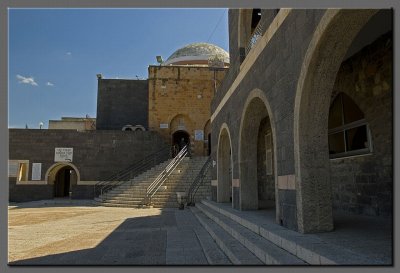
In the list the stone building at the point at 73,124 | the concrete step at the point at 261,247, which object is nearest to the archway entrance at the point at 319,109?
the concrete step at the point at 261,247

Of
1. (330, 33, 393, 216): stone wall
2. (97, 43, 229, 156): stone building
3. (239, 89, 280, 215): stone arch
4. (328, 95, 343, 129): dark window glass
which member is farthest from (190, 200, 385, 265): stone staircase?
(97, 43, 229, 156): stone building

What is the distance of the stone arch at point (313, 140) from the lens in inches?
170

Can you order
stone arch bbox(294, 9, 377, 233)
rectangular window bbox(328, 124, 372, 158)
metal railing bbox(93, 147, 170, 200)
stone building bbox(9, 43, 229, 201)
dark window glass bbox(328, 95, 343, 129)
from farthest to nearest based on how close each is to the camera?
1. stone building bbox(9, 43, 229, 201)
2. metal railing bbox(93, 147, 170, 200)
3. dark window glass bbox(328, 95, 343, 129)
4. rectangular window bbox(328, 124, 372, 158)
5. stone arch bbox(294, 9, 377, 233)

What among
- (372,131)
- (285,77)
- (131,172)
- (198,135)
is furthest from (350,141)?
(198,135)

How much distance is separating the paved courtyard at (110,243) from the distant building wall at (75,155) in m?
10.1

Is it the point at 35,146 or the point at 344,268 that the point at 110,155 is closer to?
the point at 35,146

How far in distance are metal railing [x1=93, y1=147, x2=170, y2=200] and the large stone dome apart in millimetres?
9005

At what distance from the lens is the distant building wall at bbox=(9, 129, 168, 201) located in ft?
63.6

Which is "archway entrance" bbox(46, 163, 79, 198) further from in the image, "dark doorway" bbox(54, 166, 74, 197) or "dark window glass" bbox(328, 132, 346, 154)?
"dark window glass" bbox(328, 132, 346, 154)

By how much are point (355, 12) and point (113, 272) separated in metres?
4.10

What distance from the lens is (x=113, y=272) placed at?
389 centimetres

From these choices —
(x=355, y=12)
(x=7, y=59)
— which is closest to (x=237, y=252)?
(x=355, y=12)

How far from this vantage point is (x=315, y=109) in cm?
450

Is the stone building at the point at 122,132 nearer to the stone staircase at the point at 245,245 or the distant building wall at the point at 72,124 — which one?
the distant building wall at the point at 72,124
